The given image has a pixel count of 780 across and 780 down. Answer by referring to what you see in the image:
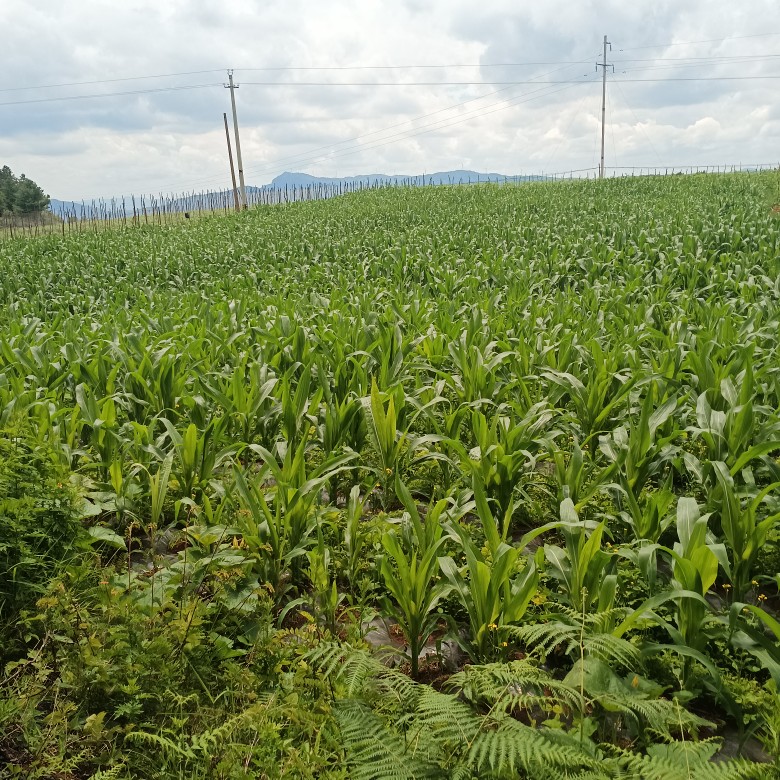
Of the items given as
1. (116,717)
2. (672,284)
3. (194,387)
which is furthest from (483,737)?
(672,284)

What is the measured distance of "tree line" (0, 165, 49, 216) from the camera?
63.9m

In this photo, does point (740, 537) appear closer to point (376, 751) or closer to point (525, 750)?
point (525, 750)

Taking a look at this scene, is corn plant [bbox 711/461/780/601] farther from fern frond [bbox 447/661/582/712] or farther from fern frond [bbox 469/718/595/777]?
fern frond [bbox 469/718/595/777]

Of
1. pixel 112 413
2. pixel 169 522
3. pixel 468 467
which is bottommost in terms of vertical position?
pixel 169 522

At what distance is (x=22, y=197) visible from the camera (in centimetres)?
6531

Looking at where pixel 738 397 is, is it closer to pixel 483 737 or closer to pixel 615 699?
pixel 615 699

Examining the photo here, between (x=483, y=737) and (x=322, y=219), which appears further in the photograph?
(x=322, y=219)

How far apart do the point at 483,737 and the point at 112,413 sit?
308cm

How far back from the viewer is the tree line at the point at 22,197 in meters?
63.9

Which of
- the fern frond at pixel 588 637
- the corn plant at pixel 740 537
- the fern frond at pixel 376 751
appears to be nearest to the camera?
the fern frond at pixel 376 751

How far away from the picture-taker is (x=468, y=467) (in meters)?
→ 3.32


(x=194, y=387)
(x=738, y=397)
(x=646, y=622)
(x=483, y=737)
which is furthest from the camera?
(x=194, y=387)

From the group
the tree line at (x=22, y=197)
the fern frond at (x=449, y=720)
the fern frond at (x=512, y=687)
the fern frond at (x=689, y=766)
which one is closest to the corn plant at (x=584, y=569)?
the fern frond at (x=512, y=687)

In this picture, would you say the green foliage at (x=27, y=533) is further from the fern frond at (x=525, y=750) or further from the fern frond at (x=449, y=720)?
the fern frond at (x=525, y=750)
